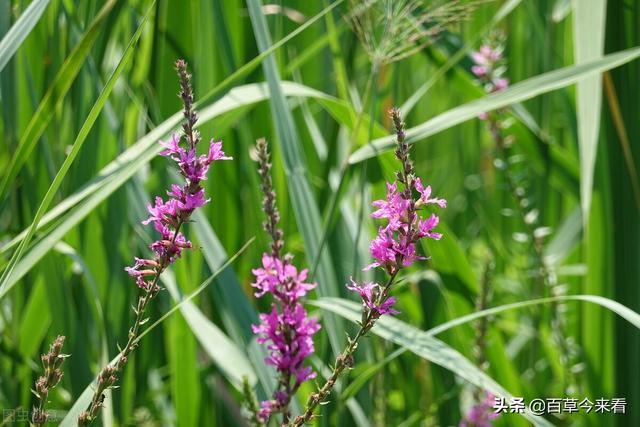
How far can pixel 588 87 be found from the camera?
1537 millimetres

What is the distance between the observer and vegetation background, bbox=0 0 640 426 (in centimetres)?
144

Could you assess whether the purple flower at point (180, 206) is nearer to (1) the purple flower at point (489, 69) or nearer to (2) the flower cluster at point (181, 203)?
(2) the flower cluster at point (181, 203)

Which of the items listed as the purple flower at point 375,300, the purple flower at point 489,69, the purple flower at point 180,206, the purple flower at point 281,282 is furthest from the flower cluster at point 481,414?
the purple flower at point 180,206

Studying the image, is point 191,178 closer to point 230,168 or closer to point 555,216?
point 230,168

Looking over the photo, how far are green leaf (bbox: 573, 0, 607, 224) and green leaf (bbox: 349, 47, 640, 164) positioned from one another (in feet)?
0.29

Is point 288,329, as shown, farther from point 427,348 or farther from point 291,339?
point 427,348

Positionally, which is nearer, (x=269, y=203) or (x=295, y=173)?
(x=269, y=203)

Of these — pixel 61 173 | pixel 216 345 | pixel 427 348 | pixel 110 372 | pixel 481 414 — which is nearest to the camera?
pixel 110 372

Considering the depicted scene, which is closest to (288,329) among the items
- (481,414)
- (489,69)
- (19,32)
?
(19,32)

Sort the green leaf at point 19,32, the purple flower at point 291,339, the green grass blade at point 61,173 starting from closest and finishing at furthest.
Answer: the green grass blade at point 61,173
the purple flower at point 291,339
the green leaf at point 19,32

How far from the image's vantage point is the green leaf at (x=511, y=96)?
4.56 ft

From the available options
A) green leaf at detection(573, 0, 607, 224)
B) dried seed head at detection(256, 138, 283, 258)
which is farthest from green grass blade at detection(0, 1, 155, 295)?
green leaf at detection(573, 0, 607, 224)

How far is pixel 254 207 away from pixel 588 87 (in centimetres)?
72

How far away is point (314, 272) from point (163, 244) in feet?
1.64
